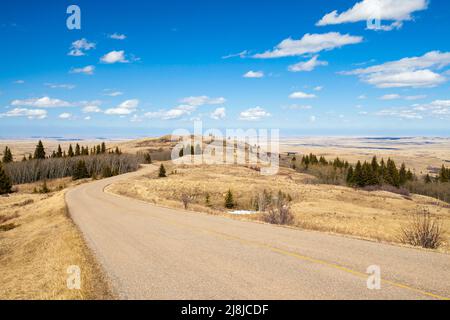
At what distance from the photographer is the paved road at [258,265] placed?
861 cm

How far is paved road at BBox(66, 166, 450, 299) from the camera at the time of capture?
8.61m

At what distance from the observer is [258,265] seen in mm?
10914

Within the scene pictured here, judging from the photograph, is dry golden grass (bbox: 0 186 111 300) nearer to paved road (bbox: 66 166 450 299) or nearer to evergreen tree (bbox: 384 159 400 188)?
paved road (bbox: 66 166 450 299)

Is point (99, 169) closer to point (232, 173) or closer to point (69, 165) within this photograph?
point (69, 165)

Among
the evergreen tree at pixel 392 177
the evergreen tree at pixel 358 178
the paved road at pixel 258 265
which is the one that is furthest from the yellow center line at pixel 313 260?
the evergreen tree at pixel 392 177

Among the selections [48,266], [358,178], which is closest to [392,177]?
[358,178]

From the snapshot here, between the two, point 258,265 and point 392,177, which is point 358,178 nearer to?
point 392,177

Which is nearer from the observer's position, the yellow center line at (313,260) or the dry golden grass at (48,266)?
the yellow center line at (313,260)

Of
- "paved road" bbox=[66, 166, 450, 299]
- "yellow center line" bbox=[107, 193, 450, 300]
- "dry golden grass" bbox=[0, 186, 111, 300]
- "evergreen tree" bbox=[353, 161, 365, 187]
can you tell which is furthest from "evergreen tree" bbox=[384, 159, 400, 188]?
"dry golden grass" bbox=[0, 186, 111, 300]

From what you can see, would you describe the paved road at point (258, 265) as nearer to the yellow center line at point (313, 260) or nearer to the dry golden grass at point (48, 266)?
the yellow center line at point (313, 260)
